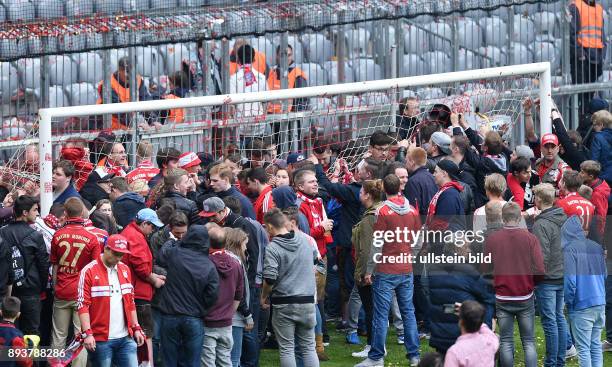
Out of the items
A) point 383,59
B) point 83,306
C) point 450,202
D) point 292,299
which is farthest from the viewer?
point 383,59

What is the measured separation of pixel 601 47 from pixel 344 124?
412 cm

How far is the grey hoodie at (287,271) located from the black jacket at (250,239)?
11.5 inches

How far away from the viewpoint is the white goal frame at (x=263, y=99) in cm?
1330

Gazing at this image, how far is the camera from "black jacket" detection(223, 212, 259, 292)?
1241 cm

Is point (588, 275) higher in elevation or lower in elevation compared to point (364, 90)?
lower

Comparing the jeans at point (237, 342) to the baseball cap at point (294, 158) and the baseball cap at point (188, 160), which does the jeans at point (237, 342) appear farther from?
the baseball cap at point (294, 158)

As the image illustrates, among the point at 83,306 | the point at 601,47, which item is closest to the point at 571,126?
the point at 601,47

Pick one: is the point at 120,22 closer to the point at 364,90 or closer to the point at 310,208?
the point at 364,90

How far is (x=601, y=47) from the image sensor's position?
1823 cm

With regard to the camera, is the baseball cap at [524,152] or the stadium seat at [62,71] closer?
the baseball cap at [524,152]

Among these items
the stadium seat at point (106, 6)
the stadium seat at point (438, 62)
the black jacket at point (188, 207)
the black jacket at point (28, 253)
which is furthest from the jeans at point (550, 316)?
the stadium seat at point (106, 6)

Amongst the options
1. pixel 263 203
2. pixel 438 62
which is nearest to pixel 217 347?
pixel 263 203

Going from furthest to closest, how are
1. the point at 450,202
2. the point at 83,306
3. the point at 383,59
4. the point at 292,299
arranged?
1. the point at 383,59
2. the point at 450,202
3. the point at 292,299
4. the point at 83,306

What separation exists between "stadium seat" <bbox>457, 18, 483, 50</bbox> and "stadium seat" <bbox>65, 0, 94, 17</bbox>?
5.01 meters
